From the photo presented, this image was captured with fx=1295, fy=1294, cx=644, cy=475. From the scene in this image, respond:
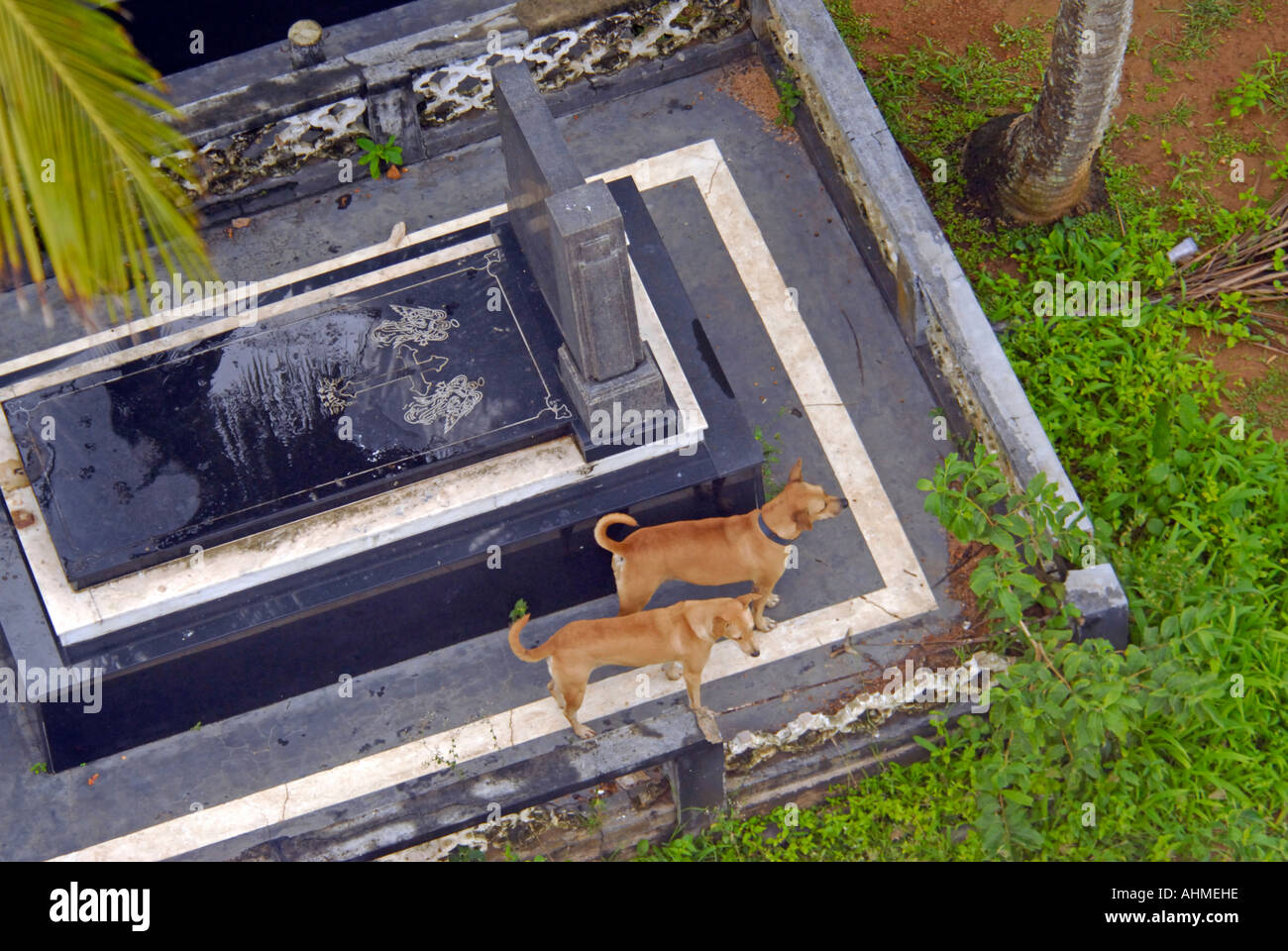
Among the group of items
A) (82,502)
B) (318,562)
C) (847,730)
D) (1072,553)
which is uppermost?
(82,502)

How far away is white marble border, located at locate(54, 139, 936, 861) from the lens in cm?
752

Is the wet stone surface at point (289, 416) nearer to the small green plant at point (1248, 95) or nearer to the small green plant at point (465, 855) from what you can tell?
the small green plant at point (465, 855)

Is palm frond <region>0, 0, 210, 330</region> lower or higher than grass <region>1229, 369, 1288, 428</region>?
higher

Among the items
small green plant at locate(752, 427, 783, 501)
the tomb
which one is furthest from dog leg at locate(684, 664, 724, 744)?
small green plant at locate(752, 427, 783, 501)

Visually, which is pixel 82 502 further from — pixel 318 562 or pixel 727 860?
pixel 727 860

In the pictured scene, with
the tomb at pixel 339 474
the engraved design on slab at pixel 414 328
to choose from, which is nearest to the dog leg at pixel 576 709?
the tomb at pixel 339 474

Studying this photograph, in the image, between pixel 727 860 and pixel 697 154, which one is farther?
pixel 697 154

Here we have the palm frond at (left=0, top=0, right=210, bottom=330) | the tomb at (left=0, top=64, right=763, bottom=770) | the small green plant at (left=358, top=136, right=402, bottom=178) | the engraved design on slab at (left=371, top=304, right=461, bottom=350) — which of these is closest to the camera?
the palm frond at (left=0, top=0, right=210, bottom=330)

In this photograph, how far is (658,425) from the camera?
753cm

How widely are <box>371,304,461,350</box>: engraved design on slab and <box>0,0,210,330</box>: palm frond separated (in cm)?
248

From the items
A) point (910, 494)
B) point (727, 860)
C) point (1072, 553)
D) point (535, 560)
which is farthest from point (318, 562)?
point (1072, 553)

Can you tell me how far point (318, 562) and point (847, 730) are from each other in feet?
10.5

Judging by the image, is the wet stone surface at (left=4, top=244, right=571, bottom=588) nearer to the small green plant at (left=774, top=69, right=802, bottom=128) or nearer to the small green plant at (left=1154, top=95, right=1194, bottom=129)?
the small green plant at (left=774, top=69, right=802, bottom=128)

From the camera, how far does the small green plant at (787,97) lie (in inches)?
361
